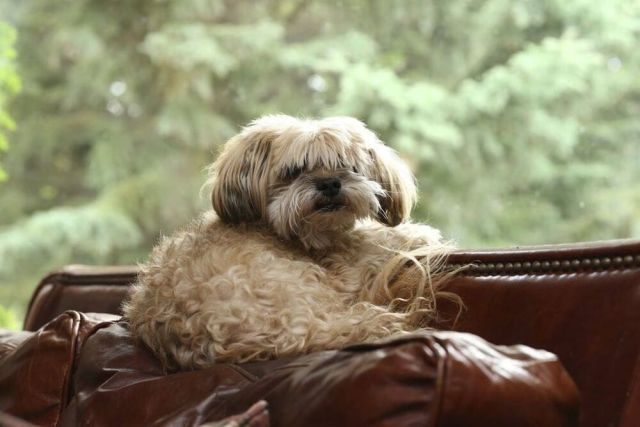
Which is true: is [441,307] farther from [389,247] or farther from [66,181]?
[66,181]

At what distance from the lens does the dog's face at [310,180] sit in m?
2.38

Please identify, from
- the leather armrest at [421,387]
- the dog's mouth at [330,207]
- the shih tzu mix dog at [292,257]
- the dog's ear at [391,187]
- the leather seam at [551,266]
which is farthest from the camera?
the dog's ear at [391,187]

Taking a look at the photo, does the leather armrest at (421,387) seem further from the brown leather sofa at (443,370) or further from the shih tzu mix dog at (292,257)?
the shih tzu mix dog at (292,257)

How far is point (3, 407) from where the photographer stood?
2342 mm

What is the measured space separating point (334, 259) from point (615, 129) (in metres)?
3.73

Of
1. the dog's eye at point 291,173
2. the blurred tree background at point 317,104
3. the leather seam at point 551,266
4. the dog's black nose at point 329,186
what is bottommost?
the blurred tree background at point 317,104

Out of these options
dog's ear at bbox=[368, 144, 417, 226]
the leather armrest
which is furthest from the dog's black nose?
the leather armrest

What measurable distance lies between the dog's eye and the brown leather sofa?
1.70ft

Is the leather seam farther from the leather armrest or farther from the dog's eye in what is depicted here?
the dog's eye

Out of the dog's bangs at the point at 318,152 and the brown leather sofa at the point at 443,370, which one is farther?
the dog's bangs at the point at 318,152

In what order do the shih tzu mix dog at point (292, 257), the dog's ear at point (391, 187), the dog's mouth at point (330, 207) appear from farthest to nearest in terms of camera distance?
the dog's ear at point (391, 187)
the dog's mouth at point (330, 207)
the shih tzu mix dog at point (292, 257)

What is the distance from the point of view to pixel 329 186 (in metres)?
2.39

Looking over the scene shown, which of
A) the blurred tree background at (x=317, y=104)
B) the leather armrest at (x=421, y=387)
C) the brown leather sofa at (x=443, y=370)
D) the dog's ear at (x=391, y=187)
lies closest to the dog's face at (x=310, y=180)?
the dog's ear at (x=391, y=187)

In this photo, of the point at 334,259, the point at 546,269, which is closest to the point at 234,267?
the point at 334,259
